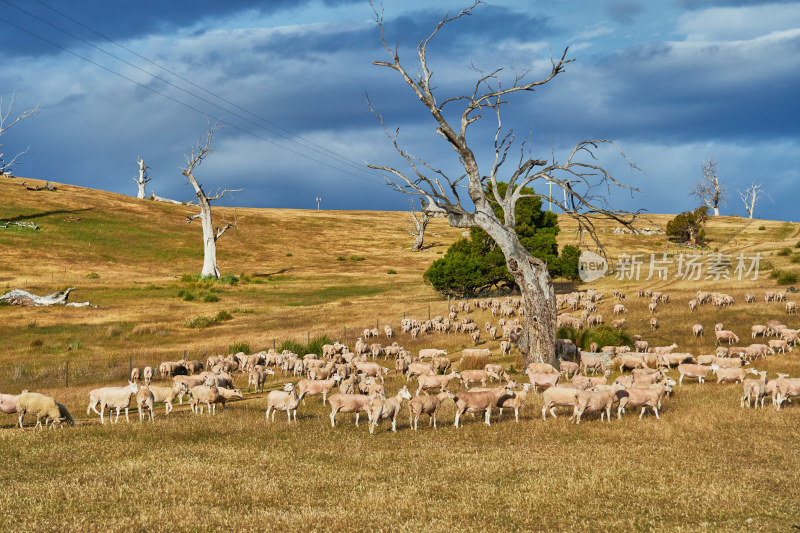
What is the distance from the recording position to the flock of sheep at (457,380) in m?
15.9

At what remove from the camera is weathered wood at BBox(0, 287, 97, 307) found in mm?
51094

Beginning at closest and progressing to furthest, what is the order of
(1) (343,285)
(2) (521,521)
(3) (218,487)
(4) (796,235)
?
(2) (521,521), (3) (218,487), (1) (343,285), (4) (796,235)

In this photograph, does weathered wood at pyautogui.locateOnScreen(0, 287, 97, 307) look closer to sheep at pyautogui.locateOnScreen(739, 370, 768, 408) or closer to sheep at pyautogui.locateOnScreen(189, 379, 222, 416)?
sheep at pyautogui.locateOnScreen(189, 379, 222, 416)

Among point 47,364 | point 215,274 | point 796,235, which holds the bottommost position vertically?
point 47,364

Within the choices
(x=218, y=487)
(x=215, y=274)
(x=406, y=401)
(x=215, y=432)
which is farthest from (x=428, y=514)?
(x=215, y=274)

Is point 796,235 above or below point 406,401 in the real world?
above

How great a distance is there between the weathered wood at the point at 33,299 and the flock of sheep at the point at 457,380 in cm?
2789

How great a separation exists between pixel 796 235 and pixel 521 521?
359ft

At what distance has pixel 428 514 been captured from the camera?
930cm

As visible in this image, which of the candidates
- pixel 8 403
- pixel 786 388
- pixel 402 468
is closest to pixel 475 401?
pixel 402 468

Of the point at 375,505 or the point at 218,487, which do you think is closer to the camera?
the point at 375,505

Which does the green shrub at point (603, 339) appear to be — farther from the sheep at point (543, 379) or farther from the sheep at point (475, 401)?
the sheep at point (475, 401)

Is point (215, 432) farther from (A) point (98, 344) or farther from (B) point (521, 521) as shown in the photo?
(A) point (98, 344)

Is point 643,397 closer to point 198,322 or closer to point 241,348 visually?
point 241,348
